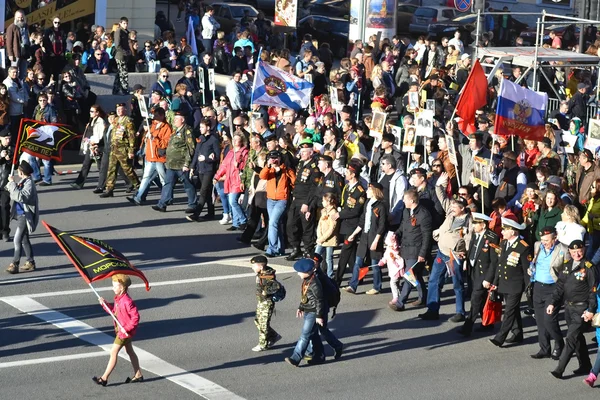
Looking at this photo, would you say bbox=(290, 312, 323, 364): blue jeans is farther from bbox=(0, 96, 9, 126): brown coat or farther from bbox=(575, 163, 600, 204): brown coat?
bbox=(0, 96, 9, 126): brown coat

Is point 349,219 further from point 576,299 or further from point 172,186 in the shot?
point 172,186

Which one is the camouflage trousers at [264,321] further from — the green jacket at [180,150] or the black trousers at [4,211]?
the green jacket at [180,150]

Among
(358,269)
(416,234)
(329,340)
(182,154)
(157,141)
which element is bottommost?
(329,340)

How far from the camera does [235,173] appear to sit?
19422 millimetres

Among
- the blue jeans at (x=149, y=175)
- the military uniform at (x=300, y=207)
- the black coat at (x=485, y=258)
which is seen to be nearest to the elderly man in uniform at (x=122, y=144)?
the blue jeans at (x=149, y=175)

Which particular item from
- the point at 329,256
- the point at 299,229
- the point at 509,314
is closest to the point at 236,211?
the point at 299,229

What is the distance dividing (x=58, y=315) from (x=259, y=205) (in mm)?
4524

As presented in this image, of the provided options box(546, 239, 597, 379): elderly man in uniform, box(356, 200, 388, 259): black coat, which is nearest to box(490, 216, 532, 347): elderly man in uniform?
box(546, 239, 597, 379): elderly man in uniform

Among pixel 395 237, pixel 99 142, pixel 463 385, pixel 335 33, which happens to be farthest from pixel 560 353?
pixel 335 33

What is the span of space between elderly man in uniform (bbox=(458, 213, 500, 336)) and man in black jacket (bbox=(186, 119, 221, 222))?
20.7 ft

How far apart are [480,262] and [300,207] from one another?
4.02 m

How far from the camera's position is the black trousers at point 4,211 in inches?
711

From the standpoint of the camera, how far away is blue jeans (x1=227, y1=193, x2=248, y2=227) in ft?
64.6

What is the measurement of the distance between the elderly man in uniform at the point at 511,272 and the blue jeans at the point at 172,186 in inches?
291
